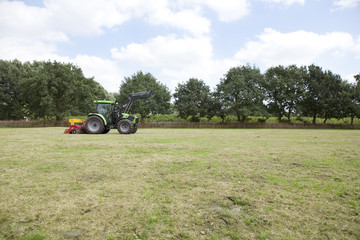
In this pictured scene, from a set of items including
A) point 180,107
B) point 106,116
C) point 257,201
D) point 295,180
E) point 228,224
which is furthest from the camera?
point 180,107

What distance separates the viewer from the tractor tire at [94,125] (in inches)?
725

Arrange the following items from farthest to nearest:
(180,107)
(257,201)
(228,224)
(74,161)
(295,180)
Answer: (180,107) → (74,161) → (295,180) → (257,201) → (228,224)

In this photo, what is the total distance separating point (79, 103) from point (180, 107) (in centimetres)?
2032

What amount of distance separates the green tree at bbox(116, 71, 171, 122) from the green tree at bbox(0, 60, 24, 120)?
23777mm

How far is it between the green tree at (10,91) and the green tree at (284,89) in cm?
5573

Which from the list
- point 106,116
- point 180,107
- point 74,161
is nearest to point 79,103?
point 180,107

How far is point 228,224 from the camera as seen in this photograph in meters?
2.97

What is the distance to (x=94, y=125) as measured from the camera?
18.7 m

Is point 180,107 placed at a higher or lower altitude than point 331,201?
higher

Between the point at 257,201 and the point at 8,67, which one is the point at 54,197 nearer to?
the point at 257,201

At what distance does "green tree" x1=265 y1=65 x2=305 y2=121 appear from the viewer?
46406 mm

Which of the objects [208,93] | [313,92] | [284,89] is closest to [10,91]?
[208,93]

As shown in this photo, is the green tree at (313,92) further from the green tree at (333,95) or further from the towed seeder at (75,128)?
the towed seeder at (75,128)

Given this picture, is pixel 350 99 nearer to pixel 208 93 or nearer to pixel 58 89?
pixel 208 93
